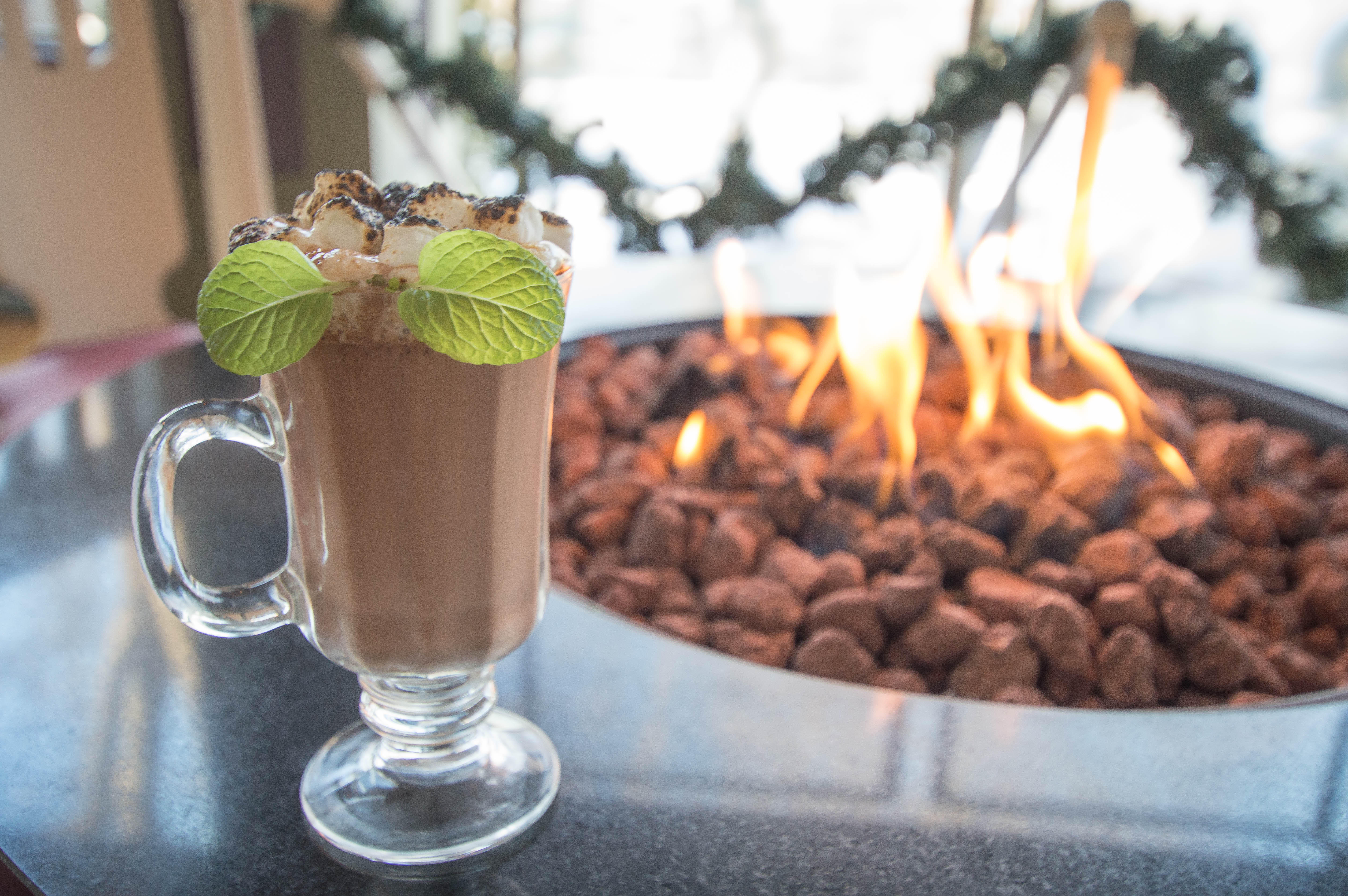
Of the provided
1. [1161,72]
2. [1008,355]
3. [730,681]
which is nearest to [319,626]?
[730,681]

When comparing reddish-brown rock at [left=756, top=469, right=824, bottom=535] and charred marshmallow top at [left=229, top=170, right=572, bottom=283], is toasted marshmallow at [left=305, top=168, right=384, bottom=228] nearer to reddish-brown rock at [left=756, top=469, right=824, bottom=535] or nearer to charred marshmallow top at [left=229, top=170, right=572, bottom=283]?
charred marshmallow top at [left=229, top=170, right=572, bottom=283]

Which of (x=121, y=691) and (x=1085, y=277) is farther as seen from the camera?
(x=1085, y=277)

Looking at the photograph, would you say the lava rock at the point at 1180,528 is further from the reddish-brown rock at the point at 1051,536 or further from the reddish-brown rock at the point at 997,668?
the reddish-brown rock at the point at 997,668

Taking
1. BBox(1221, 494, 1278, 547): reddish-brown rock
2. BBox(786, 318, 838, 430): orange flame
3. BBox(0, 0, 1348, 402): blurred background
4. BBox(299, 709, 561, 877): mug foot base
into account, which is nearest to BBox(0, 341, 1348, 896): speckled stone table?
BBox(299, 709, 561, 877): mug foot base

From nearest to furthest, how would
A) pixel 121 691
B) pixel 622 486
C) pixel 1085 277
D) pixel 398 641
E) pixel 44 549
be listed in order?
pixel 398 641, pixel 121 691, pixel 44 549, pixel 622 486, pixel 1085 277

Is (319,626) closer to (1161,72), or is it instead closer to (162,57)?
(1161,72)

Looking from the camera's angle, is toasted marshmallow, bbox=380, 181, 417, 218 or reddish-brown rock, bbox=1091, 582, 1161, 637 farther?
reddish-brown rock, bbox=1091, 582, 1161, 637

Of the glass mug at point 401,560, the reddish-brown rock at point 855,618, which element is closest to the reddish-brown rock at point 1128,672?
the reddish-brown rock at point 855,618
